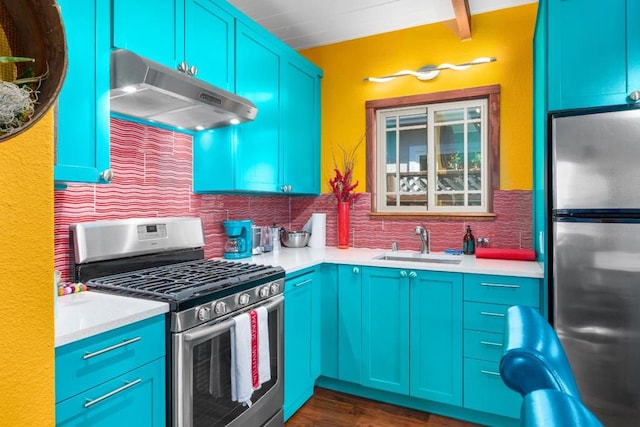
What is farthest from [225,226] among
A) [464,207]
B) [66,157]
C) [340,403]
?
[464,207]

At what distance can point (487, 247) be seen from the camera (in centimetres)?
280

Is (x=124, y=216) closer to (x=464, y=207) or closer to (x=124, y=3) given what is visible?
(x=124, y=3)

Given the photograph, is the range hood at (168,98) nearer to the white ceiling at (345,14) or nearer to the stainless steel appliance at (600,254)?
the white ceiling at (345,14)

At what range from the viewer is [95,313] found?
51.8 inches

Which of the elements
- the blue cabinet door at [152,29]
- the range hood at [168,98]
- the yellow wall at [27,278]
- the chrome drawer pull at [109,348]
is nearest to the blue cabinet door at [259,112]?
the range hood at [168,98]

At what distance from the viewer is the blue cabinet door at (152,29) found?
1.67 meters

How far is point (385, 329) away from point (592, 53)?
6.27ft

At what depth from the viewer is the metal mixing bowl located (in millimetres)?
3211

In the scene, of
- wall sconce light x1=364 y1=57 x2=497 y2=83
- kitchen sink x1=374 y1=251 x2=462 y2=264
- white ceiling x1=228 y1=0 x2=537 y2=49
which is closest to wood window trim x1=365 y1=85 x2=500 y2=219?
wall sconce light x1=364 y1=57 x2=497 y2=83

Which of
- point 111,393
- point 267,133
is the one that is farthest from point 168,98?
point 111,393

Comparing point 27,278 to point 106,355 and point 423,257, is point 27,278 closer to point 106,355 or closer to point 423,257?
point 106,355

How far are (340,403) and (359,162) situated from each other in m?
1.87

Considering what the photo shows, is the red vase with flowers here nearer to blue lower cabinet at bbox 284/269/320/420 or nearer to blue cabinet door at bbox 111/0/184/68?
blue lower cabinet at bbox 284/269/320/420

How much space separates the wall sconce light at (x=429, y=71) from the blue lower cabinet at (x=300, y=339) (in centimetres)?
168
